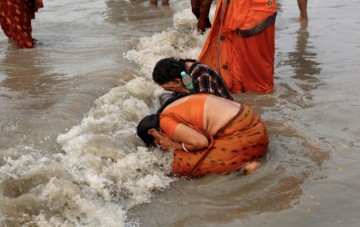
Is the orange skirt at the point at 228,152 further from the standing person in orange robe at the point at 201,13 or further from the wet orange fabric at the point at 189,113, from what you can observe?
the standing person in orange robe at the point at 201,13

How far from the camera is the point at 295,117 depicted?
442 centimetres

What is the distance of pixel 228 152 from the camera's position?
3.40 metres

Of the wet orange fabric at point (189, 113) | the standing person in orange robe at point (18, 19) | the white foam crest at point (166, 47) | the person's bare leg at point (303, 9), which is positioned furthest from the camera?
the person's bare leg at point (303, 9)

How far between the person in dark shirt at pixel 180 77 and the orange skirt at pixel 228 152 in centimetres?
49

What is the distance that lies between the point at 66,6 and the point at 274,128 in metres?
8.33

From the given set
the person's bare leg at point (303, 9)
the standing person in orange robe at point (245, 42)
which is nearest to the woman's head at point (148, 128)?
the standing person in orange robe at point (245, 42)

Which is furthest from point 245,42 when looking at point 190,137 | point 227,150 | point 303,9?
point 303,9

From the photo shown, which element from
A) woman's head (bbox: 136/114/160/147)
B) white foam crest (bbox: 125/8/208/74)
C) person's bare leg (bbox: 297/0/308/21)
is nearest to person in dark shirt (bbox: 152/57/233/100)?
woman's head (bbox: 136/114/160/147)

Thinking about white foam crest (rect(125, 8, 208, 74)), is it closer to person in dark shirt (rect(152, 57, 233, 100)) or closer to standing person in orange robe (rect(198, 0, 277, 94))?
standing person in orange robe (rect(198, 0, 277, 94))

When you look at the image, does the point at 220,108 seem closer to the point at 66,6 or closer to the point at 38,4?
the point at 38,4

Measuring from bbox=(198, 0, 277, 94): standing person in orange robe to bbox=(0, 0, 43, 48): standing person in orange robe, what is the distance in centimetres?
307

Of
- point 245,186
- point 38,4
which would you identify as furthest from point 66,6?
point 245,186

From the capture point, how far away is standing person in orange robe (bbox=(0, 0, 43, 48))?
7.12 meters

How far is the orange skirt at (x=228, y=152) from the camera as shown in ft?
11.2
